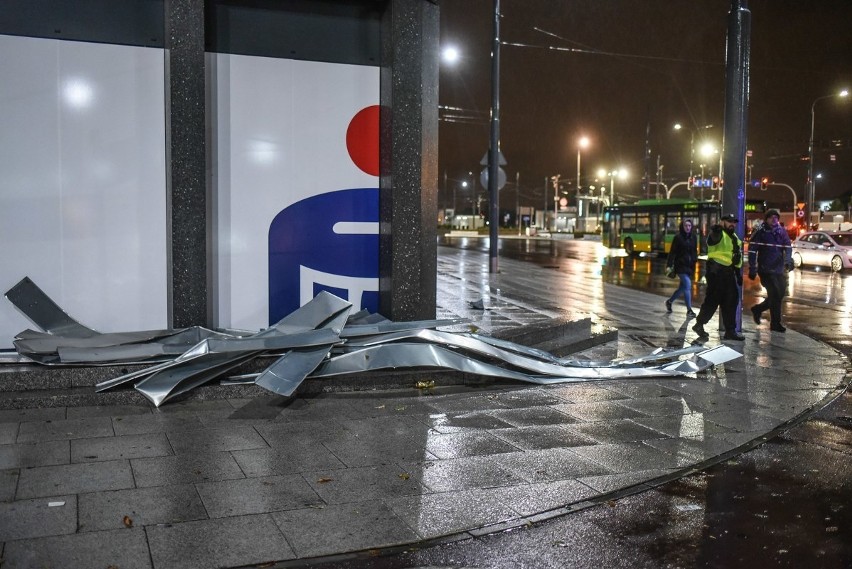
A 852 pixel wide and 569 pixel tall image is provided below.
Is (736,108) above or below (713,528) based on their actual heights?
above

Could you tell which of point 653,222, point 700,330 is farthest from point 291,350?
point 653,222

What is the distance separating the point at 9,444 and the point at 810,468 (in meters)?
5.54

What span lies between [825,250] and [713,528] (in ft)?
96.4

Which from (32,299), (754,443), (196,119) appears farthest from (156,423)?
(754,443)

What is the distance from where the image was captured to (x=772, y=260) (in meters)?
12.5

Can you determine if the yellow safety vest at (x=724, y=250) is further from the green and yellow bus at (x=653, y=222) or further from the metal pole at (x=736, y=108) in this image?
the green and yellow bus at (x=653, y=222)

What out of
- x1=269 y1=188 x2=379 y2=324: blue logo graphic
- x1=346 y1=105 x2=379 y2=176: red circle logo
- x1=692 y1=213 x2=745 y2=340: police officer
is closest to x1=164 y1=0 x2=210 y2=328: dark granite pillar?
x1=269 y1=188 x2=379 y2=324: blue logo graphic

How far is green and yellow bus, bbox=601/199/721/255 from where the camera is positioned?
112 feet

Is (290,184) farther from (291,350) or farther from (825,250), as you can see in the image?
(825,250)

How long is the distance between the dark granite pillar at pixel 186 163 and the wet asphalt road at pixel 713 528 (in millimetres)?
4629

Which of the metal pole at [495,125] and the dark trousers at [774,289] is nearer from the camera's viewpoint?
the dark trousers at [774,289]

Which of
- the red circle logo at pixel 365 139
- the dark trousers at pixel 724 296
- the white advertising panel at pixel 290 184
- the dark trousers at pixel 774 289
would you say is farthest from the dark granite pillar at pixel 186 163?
the dark trousers at pixel 774 289

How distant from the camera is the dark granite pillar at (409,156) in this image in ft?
28.5

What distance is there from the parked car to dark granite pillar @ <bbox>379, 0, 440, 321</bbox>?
1001 inches
